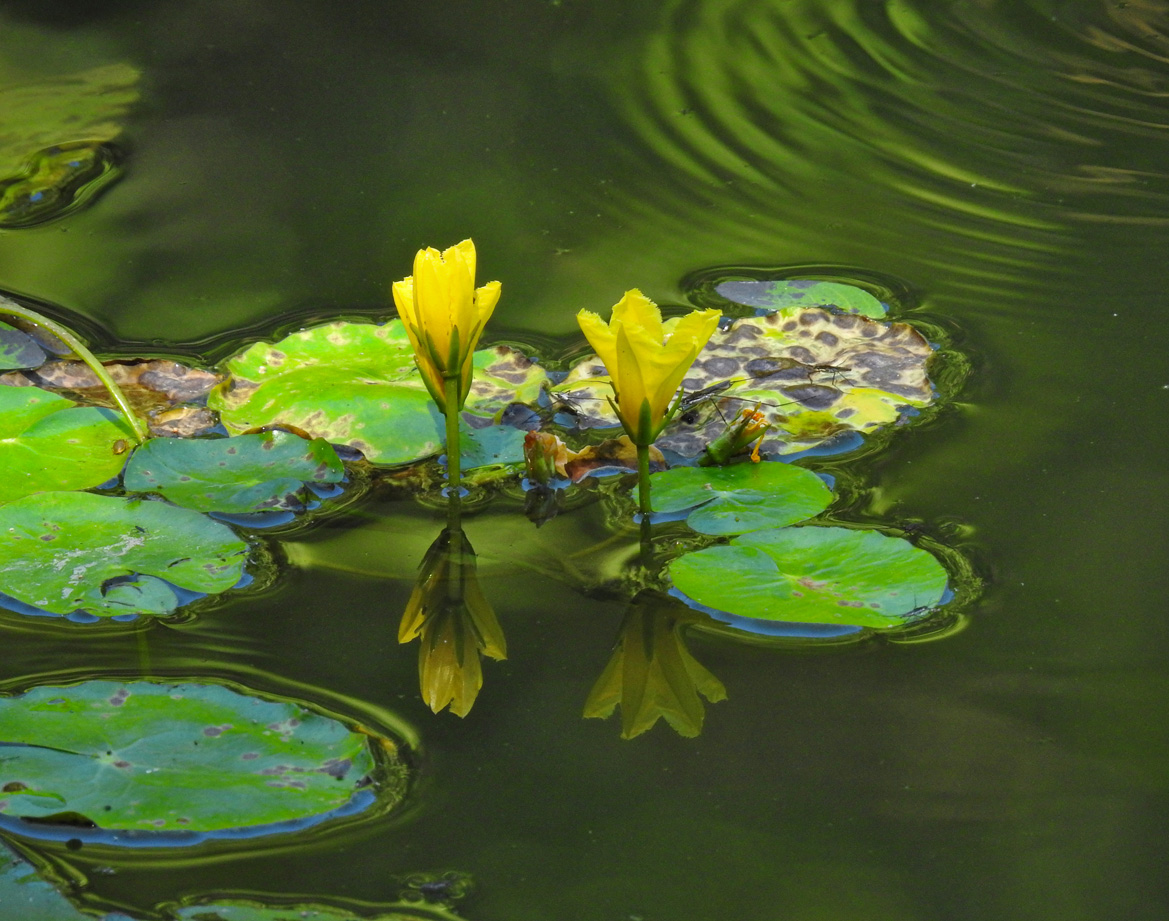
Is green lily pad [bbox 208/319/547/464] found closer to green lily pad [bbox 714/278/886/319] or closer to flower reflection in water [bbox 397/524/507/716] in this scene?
flower reflection in water [bbox 397/524/507/716]

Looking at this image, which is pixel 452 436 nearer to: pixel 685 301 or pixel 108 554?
pixel 108 554

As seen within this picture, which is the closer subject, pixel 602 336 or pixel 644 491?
pixel 602 336

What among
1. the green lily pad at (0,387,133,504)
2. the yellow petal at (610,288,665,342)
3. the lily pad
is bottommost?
the green lily pad at (0,387,133,504)

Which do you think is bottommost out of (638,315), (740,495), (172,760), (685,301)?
(172,760)

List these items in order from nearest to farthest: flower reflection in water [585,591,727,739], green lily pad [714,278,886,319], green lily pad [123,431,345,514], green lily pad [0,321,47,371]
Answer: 1. flower reflection in water [585,591,727,739]
2. green lily pad [123,431,345,514]
3. green lily pad [0,321,47,371]
4. green lily pad [714,278,886,319]

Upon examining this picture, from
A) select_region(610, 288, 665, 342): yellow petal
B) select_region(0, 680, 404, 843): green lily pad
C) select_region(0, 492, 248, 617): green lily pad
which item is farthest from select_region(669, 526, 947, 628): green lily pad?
select_region(0, 492, 248, 617): green lily pad

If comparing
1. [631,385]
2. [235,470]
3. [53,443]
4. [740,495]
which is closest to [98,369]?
[53,443]
